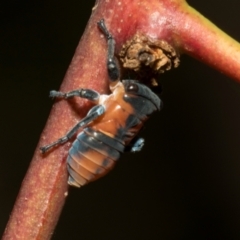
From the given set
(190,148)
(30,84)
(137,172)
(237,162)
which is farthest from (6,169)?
(237,162)

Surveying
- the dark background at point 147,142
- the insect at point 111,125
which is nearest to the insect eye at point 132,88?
the insect at point 111,125

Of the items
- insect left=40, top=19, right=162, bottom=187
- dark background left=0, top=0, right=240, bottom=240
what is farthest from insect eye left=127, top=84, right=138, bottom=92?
dark background left=0, top=0, right=240, bottom=240

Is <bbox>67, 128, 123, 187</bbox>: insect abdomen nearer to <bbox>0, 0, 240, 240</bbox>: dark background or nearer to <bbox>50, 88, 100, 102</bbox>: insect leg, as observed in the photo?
<bbox>50, 88, 100, 102</bbox>: insect leg

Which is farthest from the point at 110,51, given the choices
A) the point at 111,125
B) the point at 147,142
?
the point at 147,142

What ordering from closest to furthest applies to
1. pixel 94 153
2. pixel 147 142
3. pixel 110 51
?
1. pixel 110 51
2. pixel 94 153
3. pixel 147 142

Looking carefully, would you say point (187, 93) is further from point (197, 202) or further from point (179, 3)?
point (179, 3)

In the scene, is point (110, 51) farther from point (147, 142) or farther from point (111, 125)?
point (147, 142)

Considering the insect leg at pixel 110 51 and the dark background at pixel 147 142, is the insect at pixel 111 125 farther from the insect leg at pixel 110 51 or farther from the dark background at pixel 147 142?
the dark background at pixel 147 142
